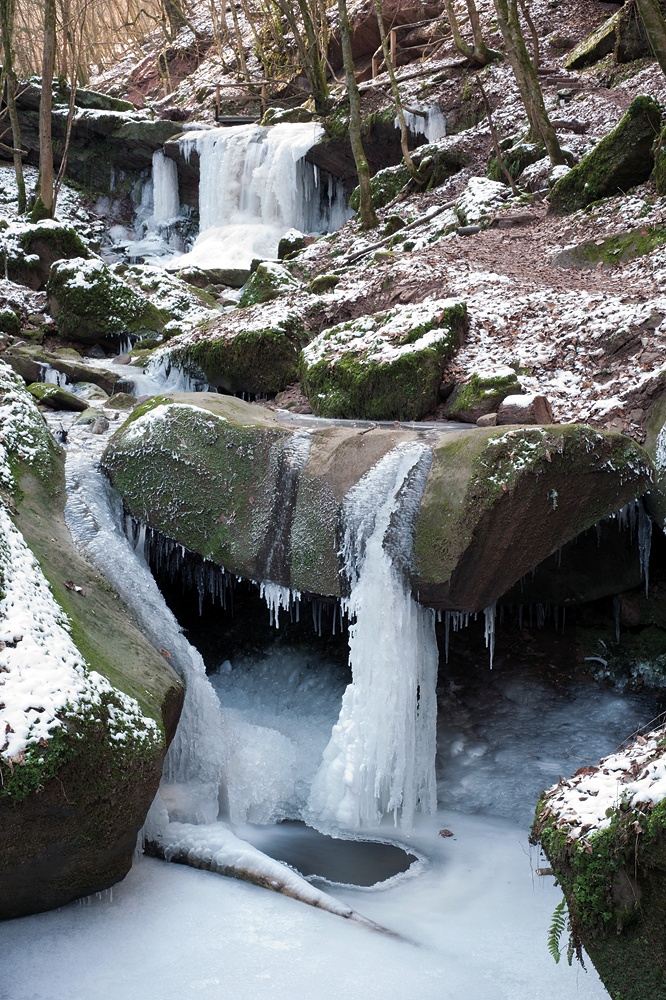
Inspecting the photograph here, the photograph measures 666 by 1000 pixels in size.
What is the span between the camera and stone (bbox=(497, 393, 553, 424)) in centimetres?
655

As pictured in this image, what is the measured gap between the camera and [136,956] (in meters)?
3.75

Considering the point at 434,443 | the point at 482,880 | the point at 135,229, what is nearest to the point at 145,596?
the point at 434,443

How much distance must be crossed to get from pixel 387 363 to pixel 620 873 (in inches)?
227

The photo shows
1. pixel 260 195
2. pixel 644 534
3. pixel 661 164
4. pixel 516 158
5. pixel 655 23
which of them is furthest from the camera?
pixel 260 195

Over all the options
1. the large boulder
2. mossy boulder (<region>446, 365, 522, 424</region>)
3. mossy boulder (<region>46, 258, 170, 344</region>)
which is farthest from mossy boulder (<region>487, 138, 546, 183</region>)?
the large boulder

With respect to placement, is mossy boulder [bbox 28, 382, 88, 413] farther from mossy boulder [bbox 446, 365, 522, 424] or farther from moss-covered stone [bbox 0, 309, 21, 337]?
moss-covered stone [bbox 0, 309, 21, 337]

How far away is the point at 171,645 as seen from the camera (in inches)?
214

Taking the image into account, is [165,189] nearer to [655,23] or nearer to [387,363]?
[655,23]

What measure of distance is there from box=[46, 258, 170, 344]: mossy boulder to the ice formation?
602 cm

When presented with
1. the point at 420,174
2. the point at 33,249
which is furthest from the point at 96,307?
the point at 420,174

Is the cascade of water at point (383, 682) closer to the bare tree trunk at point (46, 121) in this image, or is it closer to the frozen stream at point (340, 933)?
the frozen stream at point (340, 933)

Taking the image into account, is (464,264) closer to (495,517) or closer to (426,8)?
(495,517)

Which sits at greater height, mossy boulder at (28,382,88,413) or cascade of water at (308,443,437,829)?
mossy boulder at (28,382,88,413)

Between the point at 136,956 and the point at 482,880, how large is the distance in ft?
6.64
